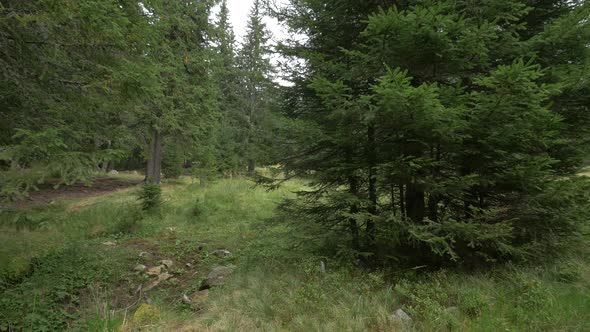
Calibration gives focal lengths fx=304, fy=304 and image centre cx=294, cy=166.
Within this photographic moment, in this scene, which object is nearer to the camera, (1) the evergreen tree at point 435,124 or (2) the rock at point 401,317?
(2) the rock at point 401,317

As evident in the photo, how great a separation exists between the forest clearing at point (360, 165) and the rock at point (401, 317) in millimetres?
19

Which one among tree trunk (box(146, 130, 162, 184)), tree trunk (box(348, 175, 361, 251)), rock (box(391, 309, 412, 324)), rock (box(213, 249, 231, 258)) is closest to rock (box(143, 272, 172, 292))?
rock (box(213, 249, 231, 258))

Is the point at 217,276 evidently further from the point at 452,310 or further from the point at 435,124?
the point at 435,124

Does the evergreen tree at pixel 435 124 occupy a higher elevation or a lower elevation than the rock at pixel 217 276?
higher

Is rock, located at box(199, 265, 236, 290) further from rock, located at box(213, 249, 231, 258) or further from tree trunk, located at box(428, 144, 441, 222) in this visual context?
tree trunk, located at box(428, 144, 441, 222)

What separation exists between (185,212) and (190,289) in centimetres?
596

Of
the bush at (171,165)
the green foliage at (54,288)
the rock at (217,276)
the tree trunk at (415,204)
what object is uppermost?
the bush at (171,165)

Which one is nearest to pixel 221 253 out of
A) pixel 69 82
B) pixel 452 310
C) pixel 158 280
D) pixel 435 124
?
pixel 158 280

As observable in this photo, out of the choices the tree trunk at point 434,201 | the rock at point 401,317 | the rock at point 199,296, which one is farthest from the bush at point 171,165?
the rock at point 401,317

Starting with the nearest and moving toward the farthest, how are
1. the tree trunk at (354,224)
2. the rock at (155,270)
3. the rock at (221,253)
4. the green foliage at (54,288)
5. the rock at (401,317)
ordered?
the rock at (401,317)
the green foliage at (54,288)
the tree trunk at (354,224)
the rock at (155,270)
the rock at (221,253)

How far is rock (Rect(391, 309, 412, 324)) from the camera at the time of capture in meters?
3.44

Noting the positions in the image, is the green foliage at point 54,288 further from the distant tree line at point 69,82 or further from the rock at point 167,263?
the distant tree line at point 69,82

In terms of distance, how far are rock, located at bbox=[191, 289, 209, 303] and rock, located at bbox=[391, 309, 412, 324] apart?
2.81 metres

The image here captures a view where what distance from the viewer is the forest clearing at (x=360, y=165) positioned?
3.63 m
